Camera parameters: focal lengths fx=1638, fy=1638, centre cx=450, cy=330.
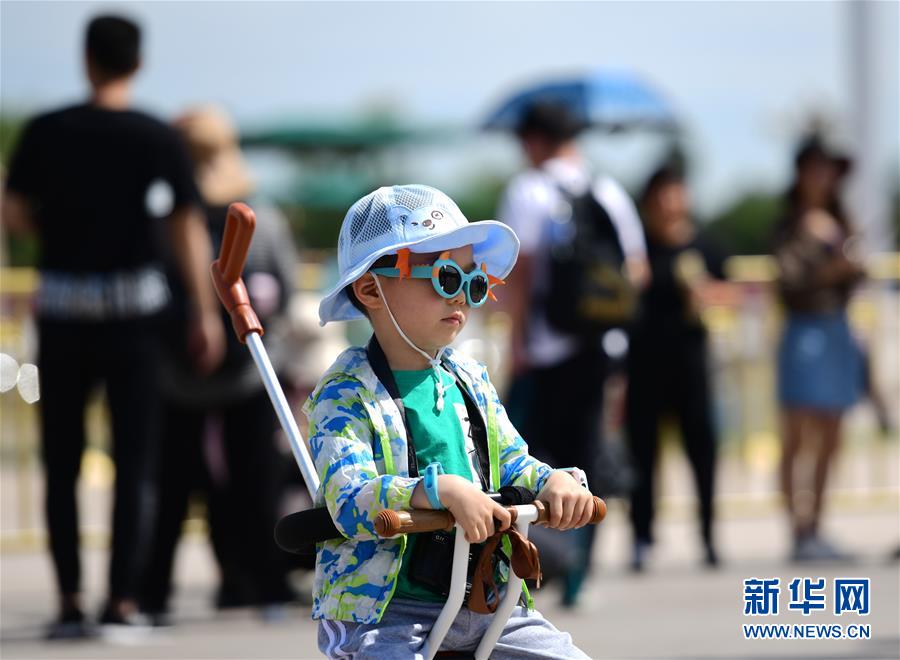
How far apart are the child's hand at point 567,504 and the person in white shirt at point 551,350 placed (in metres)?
3.72

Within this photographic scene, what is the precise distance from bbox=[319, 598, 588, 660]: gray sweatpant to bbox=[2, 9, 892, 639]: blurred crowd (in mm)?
1917

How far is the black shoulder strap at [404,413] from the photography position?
3.25m

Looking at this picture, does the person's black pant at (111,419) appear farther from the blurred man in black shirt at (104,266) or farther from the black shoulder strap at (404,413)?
the black shoulder strap at (404,413)

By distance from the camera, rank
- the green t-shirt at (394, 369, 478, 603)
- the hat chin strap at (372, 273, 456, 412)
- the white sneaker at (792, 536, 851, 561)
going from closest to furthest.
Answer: the green t-shirt at (394, 369, 478, 603) < the hat chin strap at (372, 273, 456, 412) < the white sneaker at (792, 536, 851, 561)

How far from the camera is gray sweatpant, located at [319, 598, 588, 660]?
3129 mm

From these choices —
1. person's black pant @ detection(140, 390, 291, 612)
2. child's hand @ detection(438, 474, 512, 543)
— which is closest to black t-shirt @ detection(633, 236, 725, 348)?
person's black pant @ detection(140, 390, 291, 612)

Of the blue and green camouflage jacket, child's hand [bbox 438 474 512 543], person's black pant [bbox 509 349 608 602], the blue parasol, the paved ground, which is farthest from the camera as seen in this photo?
the blue parasol

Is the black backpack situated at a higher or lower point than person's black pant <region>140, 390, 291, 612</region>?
higher

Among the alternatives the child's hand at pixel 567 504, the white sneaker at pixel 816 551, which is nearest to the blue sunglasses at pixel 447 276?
the child's hand at pixel 567 504

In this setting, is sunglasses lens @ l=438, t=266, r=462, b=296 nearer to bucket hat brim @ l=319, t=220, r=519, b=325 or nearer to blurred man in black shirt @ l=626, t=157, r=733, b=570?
bucket hat brim @ l=319, t=220, r=519, b=325

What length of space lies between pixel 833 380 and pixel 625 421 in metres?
1.10

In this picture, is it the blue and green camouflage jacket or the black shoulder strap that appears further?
the black shoulder strap

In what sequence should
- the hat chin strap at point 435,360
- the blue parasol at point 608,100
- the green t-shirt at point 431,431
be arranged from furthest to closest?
1. the blue parasol at point 608,100
2. the hat chin strap at point 435,360
3. the green t-shirt at point 431,431

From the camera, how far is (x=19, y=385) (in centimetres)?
895
